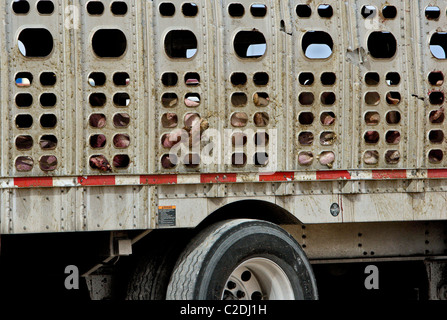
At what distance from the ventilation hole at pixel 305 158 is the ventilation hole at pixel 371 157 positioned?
0.54 meters

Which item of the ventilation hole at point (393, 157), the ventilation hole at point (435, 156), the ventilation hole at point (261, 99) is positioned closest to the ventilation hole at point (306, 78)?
the ventilation hole at point (261, 99)

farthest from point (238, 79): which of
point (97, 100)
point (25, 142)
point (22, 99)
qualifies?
point (25, 142)

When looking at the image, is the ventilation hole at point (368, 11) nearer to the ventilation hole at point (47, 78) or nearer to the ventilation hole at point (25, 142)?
the ventilation hole at point (47, 78)

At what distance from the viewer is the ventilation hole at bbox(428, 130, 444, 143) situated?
7.27 m

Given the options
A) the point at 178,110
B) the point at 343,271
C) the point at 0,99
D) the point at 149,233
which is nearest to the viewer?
the point at 0,99

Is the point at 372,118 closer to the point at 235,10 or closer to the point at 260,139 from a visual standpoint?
the point at 260,139

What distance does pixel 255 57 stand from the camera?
22.1ft

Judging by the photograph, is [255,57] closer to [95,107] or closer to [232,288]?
[95,107]

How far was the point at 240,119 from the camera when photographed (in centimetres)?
664

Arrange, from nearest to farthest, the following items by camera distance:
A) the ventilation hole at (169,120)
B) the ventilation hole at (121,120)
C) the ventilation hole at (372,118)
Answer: the ventilation hole at (121,120)
the ventilation hole at (169,120)
the ventilation hole at (372,118)

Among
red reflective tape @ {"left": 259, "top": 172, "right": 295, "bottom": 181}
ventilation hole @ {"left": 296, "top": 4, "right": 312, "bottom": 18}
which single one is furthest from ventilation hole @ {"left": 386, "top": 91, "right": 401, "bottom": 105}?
red reflective tape @ {"left": 259, "top": 172, "right": 295, "bottom": 181}

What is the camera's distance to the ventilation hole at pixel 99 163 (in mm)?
6184
